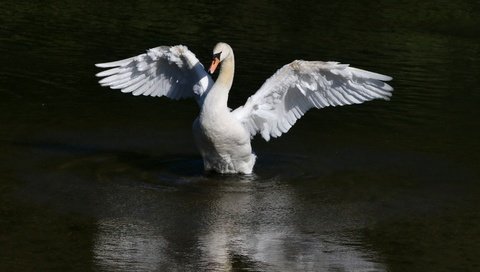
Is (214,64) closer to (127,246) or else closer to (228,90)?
(228,90)

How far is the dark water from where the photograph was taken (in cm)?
1059

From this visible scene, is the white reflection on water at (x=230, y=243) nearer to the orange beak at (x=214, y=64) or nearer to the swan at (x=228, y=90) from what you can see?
the swan at (x=228, y=90)

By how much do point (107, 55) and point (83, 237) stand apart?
9.32 meters

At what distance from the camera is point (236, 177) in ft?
44.1

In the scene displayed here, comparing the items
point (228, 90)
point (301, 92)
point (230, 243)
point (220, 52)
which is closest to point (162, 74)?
point (220, 52)

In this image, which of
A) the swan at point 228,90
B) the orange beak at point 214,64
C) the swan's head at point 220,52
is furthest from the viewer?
the swan's head at point 220,52

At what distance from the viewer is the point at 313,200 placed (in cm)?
1253

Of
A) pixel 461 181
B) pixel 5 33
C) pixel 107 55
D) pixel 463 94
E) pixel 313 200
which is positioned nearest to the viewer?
pixel 313 200

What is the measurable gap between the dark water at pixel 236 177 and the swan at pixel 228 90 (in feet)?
1.41

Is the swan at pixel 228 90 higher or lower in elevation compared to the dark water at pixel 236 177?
higher

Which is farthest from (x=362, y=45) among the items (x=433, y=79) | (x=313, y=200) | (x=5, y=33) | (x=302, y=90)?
(x=313, y=200)

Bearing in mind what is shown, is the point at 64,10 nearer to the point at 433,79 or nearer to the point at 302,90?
the point at 433,79

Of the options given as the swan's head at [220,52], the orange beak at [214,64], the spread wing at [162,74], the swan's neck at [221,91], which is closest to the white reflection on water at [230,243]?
the swan's neck at [221,91]

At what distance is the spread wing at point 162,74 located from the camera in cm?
1390
